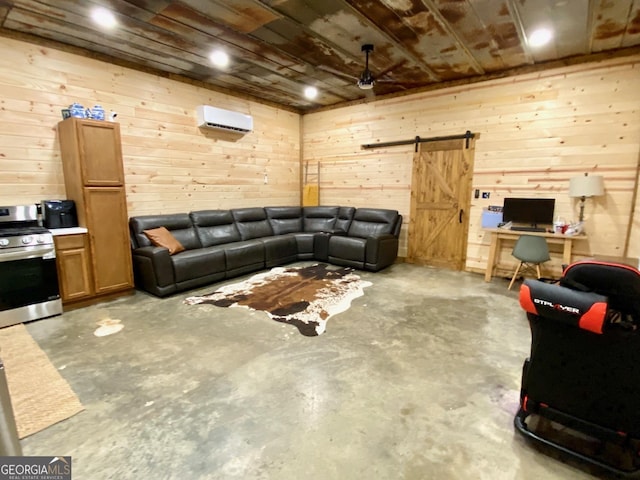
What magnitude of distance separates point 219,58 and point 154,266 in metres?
2.62

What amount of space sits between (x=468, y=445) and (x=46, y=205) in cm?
426

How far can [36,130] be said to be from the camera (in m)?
3.46

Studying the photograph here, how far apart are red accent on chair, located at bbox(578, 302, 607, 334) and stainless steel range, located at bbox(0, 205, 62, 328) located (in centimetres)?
418

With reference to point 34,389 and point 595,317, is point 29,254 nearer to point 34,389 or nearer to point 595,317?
point 34,389

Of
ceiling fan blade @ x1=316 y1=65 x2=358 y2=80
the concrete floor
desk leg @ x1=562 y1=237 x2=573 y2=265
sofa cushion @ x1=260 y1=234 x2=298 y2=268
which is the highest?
ceiling fan blade @ x1=316 y1=65 x2=358 y2=80

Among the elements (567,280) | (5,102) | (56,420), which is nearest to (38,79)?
(5,102)

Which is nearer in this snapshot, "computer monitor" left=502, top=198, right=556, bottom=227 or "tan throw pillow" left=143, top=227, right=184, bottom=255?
"tan throw pillow" left=143, top=227, right=184, bottom=255

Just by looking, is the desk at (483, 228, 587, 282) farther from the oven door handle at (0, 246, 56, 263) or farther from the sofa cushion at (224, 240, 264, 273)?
the oven door handle at (0, 246, 56, 263)

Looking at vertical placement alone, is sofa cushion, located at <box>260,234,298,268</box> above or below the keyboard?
below

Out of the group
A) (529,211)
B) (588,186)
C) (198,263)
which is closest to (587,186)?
(588,186)

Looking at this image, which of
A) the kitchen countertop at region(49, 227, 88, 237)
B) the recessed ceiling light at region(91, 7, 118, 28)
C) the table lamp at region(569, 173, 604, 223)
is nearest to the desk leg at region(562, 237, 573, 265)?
the table lamp at region(569, 173, 604, 223)

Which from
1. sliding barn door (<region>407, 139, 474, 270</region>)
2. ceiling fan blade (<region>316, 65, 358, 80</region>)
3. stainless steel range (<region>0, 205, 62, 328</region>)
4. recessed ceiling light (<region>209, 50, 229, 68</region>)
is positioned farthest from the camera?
sliding barn door (<region>407, 139, 474, 270</region>)

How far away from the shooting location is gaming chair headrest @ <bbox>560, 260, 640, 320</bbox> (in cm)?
131

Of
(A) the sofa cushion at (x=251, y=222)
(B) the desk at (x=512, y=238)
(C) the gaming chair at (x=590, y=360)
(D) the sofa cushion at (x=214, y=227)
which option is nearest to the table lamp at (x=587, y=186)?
(B) the desk at (x=512, y=238)
